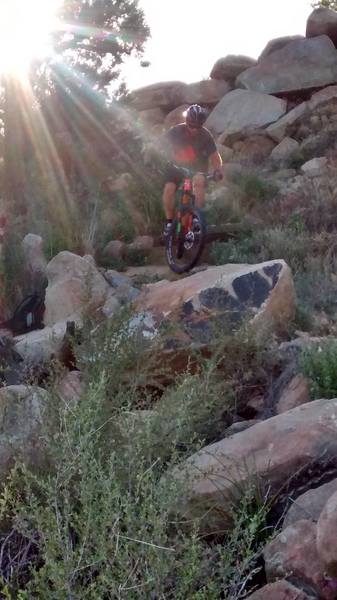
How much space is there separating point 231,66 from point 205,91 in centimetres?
92

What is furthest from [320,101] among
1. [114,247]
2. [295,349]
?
[295,349]

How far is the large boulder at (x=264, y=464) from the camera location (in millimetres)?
3197

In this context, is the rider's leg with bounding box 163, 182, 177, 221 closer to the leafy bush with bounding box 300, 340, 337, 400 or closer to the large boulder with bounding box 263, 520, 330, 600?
Answer: the leafy bush with bounding box 300, 340, 337, 400

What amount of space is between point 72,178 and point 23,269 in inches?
198

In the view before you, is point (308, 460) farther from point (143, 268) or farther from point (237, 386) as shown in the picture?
point (143, 268)

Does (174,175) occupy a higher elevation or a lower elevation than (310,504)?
lower

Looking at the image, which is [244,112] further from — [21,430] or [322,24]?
[21,430]

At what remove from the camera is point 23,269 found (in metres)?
8.48

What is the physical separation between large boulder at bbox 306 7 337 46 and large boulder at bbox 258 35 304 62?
0.31 metres

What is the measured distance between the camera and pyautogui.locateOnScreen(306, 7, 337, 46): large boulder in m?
20.1

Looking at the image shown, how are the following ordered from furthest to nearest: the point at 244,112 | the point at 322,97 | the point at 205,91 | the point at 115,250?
the point at 205,91
the point at 244,112
the point at 322,97
the point at 115,250

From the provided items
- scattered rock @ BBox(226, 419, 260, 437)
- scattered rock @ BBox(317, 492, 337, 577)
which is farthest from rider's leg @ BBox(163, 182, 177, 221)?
scattered rock @ BBox(317, 492, 337, 577)

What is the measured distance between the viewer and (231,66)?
2080cm

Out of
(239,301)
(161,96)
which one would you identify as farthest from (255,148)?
(239,301)
